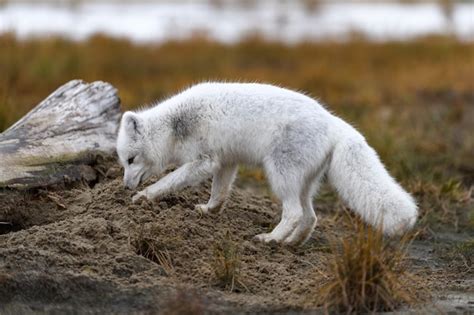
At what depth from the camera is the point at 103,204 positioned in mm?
7004

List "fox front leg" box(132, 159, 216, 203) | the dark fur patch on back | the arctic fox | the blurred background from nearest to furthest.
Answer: the arctic fox, "fox front leg" box(132, 159, 216, 203), the dark fur patch on back, the blurred background

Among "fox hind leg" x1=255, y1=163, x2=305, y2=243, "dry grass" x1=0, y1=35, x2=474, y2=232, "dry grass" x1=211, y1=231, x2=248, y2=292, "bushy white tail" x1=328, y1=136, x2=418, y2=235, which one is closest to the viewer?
"dry grass" x1=211, y1=231, x2=248, y2=292

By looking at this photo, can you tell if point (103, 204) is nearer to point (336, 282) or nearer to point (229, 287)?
point (229, 287)

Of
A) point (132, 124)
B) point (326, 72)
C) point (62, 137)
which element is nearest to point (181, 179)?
point (132, 124)

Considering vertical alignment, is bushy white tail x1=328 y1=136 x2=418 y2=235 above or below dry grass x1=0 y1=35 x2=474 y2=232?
above

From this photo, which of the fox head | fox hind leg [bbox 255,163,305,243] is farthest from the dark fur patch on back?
fox hind leg [bbox 255,163,305,243]

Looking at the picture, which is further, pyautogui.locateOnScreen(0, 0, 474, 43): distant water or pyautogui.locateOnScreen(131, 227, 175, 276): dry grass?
pyautogui.locateOnScreen(0, 0, 474, 43): distant water

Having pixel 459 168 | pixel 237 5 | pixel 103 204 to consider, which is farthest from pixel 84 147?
pixel 237 5

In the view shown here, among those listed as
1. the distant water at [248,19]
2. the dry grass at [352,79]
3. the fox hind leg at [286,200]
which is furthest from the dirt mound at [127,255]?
the distant water at [248,19]

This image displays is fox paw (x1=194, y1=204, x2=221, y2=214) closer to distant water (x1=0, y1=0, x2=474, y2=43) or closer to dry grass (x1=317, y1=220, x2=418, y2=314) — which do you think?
dry grass (x1=317, y1=220, x2=418, y2=314)

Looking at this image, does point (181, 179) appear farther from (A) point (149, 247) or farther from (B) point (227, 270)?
(B) point (227, 270)

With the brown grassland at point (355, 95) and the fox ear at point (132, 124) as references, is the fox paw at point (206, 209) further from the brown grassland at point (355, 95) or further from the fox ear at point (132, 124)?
the fox ear at point (132, 124)

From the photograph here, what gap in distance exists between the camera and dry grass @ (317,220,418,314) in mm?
5367

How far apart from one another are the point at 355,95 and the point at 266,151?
8781 millimetres
